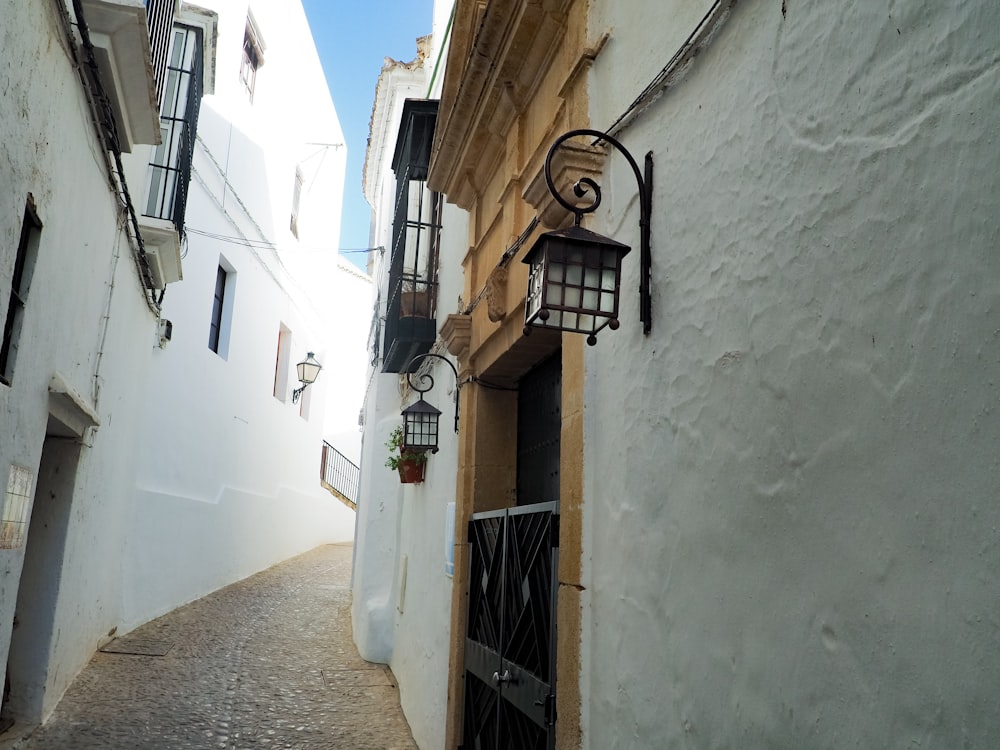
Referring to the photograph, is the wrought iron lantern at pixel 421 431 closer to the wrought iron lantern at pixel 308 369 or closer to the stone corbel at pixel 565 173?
the stone corbel at pixel 565 173

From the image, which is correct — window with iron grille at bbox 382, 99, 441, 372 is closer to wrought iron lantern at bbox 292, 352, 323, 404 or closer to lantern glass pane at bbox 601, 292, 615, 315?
lantern glass pane at bbox 601, 292, 615, 315

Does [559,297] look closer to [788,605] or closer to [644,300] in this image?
[644,300]

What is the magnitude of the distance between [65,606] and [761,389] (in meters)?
5.44

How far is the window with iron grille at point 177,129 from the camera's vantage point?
715 cm

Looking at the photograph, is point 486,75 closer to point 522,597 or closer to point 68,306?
point 68,306

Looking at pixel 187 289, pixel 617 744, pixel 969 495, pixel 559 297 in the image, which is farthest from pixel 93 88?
pixel 187 289

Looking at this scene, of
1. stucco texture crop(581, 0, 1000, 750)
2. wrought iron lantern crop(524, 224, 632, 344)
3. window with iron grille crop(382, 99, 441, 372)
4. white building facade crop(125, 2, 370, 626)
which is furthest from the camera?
white building facade crop(125, 2, 370, 626)

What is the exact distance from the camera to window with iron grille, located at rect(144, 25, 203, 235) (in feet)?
23.5

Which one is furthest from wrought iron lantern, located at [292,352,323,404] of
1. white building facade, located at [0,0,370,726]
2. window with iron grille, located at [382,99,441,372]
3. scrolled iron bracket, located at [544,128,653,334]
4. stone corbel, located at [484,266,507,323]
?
scrolled iron bracket, located at [544,128,653,334]

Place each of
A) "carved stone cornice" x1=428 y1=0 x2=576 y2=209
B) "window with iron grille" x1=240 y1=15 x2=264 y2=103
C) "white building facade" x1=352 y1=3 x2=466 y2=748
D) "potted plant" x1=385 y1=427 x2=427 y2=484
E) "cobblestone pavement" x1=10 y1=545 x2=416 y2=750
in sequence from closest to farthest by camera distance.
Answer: "carved stone cornice" x1=428 y1=0 x2=576 y2=209, "cobblestone pavement" x1=10 y1=545 x2=416 y2=750, "white building facade" x1=352 y1=3 x2=466 y2=748, "potted plant" x1=385 y1=427 x2=427 y2=484, "window with iron grille" x1=240 y1=15 x2=264 y2=103

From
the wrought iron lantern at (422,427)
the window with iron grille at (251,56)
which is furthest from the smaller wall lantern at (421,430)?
the window with iron grille at (251,56)

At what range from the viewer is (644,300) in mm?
2711

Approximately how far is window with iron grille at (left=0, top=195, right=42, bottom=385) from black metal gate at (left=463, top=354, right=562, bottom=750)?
232 centimetres

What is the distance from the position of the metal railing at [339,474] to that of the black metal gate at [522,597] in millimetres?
14519
